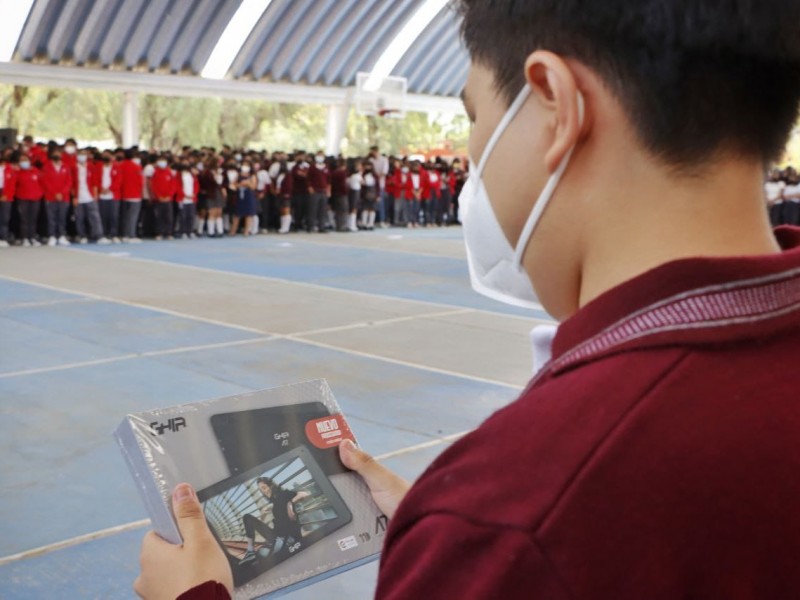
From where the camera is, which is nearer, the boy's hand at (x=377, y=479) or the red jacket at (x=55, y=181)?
the boy's hand at (x=377, y=479)

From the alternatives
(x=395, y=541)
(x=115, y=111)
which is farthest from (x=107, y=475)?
(x=115, y=111)

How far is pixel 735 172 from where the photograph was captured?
0.91m

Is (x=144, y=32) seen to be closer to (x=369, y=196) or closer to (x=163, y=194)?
(x=163, y=194)

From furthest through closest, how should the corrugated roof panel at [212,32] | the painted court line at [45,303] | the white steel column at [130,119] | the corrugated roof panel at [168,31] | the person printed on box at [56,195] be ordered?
the corrugated roof panel at [212,32]
the corrugated roof panel at [168,31]
the white steel column at [130,119]
the person printed on box at [56,195]
the painted court line at [45,303]

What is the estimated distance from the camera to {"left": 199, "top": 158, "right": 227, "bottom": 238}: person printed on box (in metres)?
17.6

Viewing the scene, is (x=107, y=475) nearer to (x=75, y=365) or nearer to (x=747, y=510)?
(x=75, y=365)

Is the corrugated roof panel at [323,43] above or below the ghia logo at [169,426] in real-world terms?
above

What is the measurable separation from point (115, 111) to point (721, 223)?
Result: 31.9 metres

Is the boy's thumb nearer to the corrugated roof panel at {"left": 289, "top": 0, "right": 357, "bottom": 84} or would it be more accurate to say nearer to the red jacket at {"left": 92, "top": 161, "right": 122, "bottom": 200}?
the red jacket at {"left": 92, "top": 161, "right": 122, "bottom": 200}

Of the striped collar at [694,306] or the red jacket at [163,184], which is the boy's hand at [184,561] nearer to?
the striped collar at [694,306]

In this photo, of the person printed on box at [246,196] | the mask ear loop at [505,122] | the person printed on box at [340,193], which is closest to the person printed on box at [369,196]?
the person printed on box at [340,193]

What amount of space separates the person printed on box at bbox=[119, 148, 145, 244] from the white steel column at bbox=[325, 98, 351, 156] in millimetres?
8242

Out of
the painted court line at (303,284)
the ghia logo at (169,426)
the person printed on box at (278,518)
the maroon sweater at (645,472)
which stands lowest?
the painted court line at (303,284)

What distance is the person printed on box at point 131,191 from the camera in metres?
16.3
